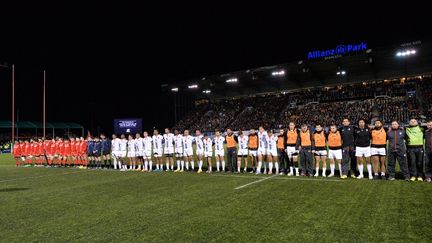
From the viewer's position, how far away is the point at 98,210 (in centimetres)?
747

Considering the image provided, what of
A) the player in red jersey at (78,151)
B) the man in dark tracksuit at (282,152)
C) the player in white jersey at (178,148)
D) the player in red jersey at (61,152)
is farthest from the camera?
the player in red jersey at (61,152)

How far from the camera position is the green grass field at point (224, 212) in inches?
213

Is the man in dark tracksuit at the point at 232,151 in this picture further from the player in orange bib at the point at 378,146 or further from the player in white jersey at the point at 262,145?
the player in orange bib at the point at 378,146

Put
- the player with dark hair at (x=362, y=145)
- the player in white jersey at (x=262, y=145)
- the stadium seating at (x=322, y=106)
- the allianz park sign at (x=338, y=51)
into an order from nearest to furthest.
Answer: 1. the player with dark hair at (x=362, y=145)
2. the player in white jersey at (x=262, y=145)
3. the allianz park sign at (x=338, y=51)
4. the stadium seating at (x=322, y=106)

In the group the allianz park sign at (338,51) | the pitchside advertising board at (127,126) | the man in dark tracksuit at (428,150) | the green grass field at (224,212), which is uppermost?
the allianz park sign at (338,51)

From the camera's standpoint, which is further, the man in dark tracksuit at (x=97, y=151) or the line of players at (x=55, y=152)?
the line of players at (x=55, y=152)

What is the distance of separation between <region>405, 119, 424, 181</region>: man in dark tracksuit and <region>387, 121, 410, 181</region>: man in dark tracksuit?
0.72 feet

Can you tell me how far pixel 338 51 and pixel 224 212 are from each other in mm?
32414

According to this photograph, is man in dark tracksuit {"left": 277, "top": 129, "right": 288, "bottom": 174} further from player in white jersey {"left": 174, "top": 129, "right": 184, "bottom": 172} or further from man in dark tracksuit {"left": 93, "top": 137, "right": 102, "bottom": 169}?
man in dark tracksuit {"left": 93, "top": 137, "right": 102, "bottom": 169}

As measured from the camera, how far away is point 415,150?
11.0 meters

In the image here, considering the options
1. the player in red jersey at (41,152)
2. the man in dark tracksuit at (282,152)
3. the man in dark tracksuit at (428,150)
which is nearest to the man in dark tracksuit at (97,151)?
the player in red jersey at (41,152)

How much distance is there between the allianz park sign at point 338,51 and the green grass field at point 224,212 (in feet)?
88.5

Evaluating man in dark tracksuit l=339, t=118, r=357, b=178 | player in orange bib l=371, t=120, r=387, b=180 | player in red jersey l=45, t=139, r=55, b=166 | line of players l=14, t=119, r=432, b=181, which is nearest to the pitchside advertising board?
player in red jersey l=45, t=139, r=55, b=166

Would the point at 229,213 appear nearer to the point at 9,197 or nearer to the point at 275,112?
the point at 9,197
